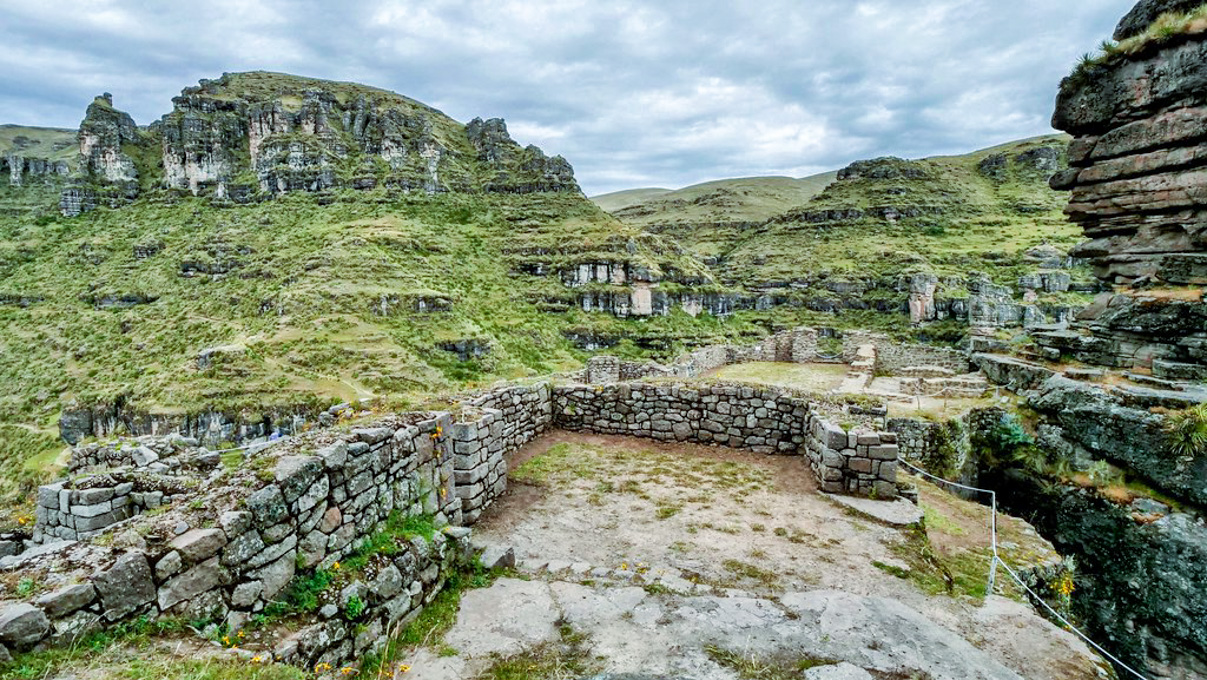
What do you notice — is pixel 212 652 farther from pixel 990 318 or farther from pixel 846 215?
pixel 846 215

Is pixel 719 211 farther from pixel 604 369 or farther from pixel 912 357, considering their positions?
pixel 604 369

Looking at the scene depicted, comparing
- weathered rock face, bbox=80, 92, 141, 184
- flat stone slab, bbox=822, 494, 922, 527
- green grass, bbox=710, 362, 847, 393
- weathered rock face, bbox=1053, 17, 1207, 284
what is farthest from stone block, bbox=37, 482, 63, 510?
weathered rock face, bbox=80, 92, 141, 184

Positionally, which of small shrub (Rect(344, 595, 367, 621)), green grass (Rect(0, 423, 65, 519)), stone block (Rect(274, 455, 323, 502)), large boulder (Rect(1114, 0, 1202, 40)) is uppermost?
large boulder (Rect(1114, 0, 1202, 40))

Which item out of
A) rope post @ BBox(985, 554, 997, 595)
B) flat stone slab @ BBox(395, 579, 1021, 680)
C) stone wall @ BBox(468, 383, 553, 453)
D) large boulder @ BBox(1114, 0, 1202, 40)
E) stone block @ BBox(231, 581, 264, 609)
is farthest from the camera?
large boulder @ BBox(1114, 0, 1202, 40)

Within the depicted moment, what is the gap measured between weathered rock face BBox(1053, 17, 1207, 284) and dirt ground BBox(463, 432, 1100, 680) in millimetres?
10476

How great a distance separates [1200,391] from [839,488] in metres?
7.25

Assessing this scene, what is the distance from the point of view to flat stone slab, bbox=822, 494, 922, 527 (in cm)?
744

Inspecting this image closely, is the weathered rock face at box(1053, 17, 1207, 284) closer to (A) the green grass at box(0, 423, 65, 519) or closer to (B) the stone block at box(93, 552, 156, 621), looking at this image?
(B) the stone block at box(93, 552, 156, 621)

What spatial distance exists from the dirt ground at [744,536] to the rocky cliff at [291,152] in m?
103

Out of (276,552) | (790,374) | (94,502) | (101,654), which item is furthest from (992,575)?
(790,374)

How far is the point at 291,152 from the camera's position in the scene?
101062mm

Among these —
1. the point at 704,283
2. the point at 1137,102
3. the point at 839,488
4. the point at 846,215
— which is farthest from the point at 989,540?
the point at 846,215

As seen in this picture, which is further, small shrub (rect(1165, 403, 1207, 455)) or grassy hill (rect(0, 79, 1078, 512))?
grassy hill (rect(0, 79, 1078, 512))

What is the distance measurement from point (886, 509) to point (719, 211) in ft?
463
